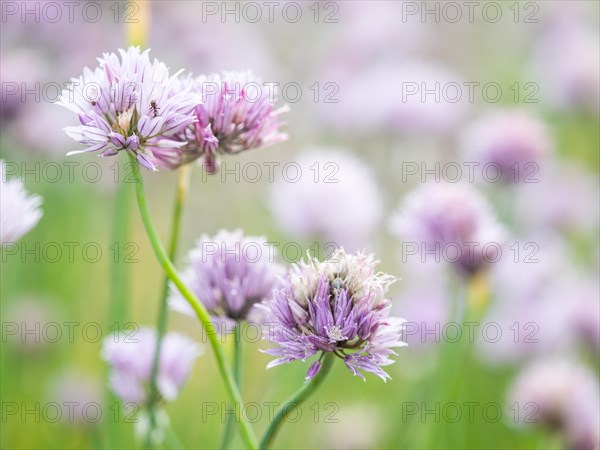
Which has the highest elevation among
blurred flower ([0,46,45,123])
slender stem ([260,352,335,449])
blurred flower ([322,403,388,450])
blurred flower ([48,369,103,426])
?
blurred flower ([0,46,45,123])

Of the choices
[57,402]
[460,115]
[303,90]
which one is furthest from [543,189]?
[57,402]

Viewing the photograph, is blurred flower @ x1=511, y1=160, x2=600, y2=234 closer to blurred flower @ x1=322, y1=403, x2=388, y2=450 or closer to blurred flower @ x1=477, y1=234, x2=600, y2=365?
blurred flower @ x1=477, y1=234, x2=600, y2=365

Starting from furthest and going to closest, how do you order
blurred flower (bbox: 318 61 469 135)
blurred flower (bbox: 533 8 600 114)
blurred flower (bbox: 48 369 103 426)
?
blurred flower (bbox: 533 8 600 114) → blurred flower (bbox: 318 61 469 135) → blurred flower (bbox: 48 369 103 426)

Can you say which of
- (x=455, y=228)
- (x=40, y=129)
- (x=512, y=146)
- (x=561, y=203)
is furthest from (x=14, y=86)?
(x=561, y=203)

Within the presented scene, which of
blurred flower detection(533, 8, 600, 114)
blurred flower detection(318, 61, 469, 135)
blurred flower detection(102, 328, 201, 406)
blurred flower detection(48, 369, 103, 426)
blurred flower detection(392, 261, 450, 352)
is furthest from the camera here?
blurred flower detection(533, 8, 600, 114)

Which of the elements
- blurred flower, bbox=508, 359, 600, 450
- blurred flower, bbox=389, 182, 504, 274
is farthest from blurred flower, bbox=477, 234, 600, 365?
blurred flower, bbox=389, 182, 504, 274

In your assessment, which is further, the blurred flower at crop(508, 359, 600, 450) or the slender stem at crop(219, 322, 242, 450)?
the blurred flower at crop(508, 359, 600, 450)
